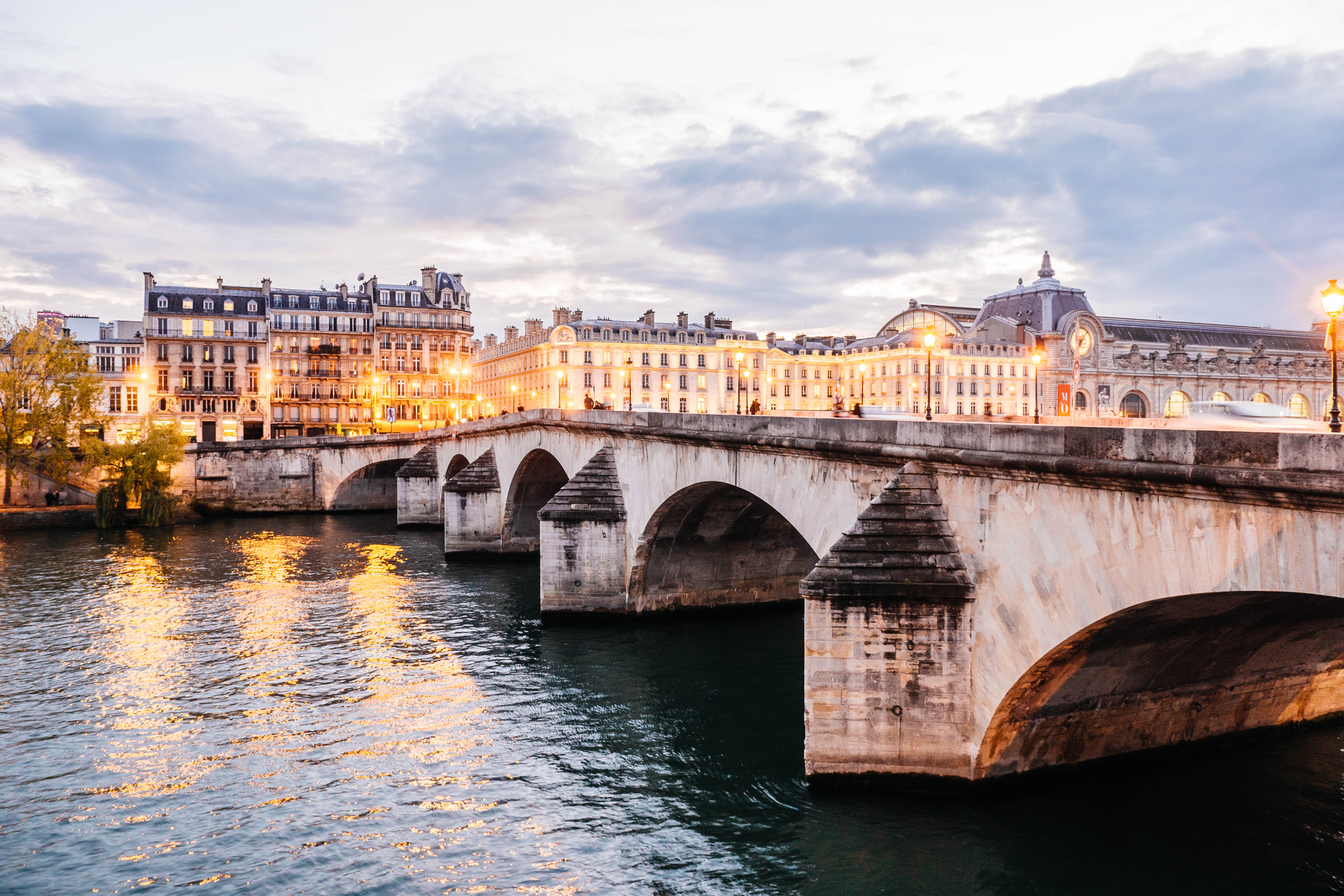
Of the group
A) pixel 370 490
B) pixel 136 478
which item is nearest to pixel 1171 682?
pixel 136 478

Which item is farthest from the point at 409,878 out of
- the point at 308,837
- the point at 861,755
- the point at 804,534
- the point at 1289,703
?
the point at 1289,703

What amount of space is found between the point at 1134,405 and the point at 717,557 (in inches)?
1905

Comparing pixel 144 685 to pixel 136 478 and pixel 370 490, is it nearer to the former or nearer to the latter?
pixel 136 478

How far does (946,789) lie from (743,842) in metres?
2.92

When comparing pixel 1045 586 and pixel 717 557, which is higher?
pixel 1045 586

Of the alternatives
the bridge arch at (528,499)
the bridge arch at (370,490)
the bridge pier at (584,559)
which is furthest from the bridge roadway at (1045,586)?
the bridge arch at (370,490)

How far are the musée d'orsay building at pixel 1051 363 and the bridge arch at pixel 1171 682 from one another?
11.6m

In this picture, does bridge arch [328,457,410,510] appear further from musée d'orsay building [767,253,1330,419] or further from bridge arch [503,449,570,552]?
musée d'orsay building [767,253,1330,419]

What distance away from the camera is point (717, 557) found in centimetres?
2816

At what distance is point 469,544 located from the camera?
40.4 m

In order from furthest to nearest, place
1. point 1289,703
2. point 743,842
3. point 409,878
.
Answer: point 1289,703 < point 743,842 < point 409,878

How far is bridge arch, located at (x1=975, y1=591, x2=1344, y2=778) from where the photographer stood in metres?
11.6

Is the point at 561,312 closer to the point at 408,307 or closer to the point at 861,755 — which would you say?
the point at 408,307

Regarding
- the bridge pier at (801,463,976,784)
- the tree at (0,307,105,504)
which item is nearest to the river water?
the bridge pier at (801,463,976,784)
